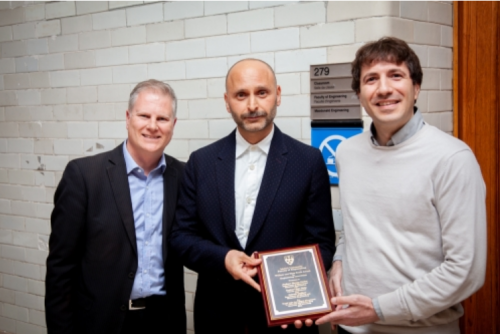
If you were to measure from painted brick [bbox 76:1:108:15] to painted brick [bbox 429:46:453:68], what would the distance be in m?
2.17

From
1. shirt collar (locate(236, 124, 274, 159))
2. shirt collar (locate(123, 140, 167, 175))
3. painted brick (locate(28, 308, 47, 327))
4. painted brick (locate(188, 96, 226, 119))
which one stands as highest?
painted brick (locate(188, 96, 226, 119))

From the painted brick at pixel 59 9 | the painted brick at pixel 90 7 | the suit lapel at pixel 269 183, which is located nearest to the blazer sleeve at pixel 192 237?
the suit lapel at pixel 269 183

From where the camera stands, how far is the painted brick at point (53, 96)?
365cm

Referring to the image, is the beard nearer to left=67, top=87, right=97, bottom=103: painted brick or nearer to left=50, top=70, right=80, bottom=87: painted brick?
left=67, top=87, right=97, bottom=103: painted brick

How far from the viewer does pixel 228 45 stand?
9.76ft

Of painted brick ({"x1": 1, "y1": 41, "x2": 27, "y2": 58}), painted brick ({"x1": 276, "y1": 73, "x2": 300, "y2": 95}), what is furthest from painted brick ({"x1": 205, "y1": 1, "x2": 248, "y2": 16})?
painted brick ({"x1": 1, "y1": 41, "x2": 27, "y2": 58})

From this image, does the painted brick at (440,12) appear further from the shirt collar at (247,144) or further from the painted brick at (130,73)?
the painted brick at (130,73)

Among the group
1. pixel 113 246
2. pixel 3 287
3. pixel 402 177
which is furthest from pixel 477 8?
pixel 3 287

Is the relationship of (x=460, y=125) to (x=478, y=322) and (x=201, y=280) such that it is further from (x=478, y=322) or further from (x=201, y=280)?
(x=201, y=280)

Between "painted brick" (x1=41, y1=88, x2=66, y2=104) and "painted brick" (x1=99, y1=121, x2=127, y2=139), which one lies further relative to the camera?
"painted brick" (x1=41, y1=88, x2=66, y2=104)

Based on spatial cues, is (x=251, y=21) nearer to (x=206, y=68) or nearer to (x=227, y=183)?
(x=206, y=68)

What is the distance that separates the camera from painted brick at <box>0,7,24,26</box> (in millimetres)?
3785

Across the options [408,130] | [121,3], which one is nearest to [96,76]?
[121,3]

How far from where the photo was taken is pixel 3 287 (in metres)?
4.04
